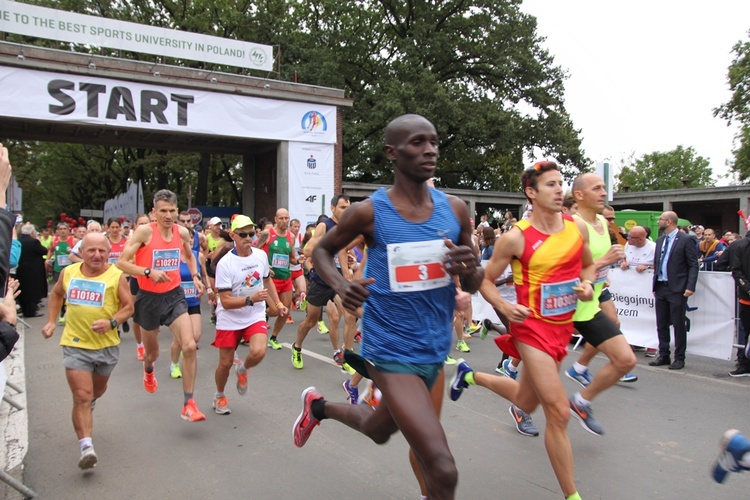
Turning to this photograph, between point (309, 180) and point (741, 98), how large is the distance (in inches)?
1037

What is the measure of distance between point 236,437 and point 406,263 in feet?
9.54

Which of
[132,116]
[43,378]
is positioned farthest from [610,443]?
[132,116]

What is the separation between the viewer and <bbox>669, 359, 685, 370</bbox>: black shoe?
7746mm

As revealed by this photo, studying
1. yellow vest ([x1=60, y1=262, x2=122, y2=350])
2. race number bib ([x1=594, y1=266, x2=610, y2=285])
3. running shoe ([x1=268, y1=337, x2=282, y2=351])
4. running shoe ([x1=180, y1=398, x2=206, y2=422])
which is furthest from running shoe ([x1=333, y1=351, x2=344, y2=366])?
race number bib ([x1=594, y1=266, x2=610, y2=285])

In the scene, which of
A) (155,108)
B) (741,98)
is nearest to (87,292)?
(155,108)

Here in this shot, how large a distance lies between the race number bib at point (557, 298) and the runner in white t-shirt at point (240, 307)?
2.71m

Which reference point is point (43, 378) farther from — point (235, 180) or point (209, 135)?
point (235, 180)

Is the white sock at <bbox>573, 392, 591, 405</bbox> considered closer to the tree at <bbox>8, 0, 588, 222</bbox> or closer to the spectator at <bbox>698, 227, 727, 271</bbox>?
the spectator at <bbox>698, 227, 727, 271</bbox>

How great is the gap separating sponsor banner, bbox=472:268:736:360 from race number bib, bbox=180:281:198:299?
6486 mm

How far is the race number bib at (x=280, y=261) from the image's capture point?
31.0 feet

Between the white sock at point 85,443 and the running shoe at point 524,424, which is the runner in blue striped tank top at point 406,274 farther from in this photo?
the white sock at point 85,443

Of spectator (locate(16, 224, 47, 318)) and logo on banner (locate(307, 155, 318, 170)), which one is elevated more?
logo on banner (locate(307, 155, 318, 170))

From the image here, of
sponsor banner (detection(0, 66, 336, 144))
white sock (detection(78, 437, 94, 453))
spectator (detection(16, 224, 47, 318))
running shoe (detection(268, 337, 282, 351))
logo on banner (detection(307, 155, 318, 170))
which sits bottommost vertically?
running shoe (detection(268, 337, 282, 351))

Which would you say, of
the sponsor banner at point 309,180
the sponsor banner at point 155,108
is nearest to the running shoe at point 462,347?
the sponsor banner at point 309,180
